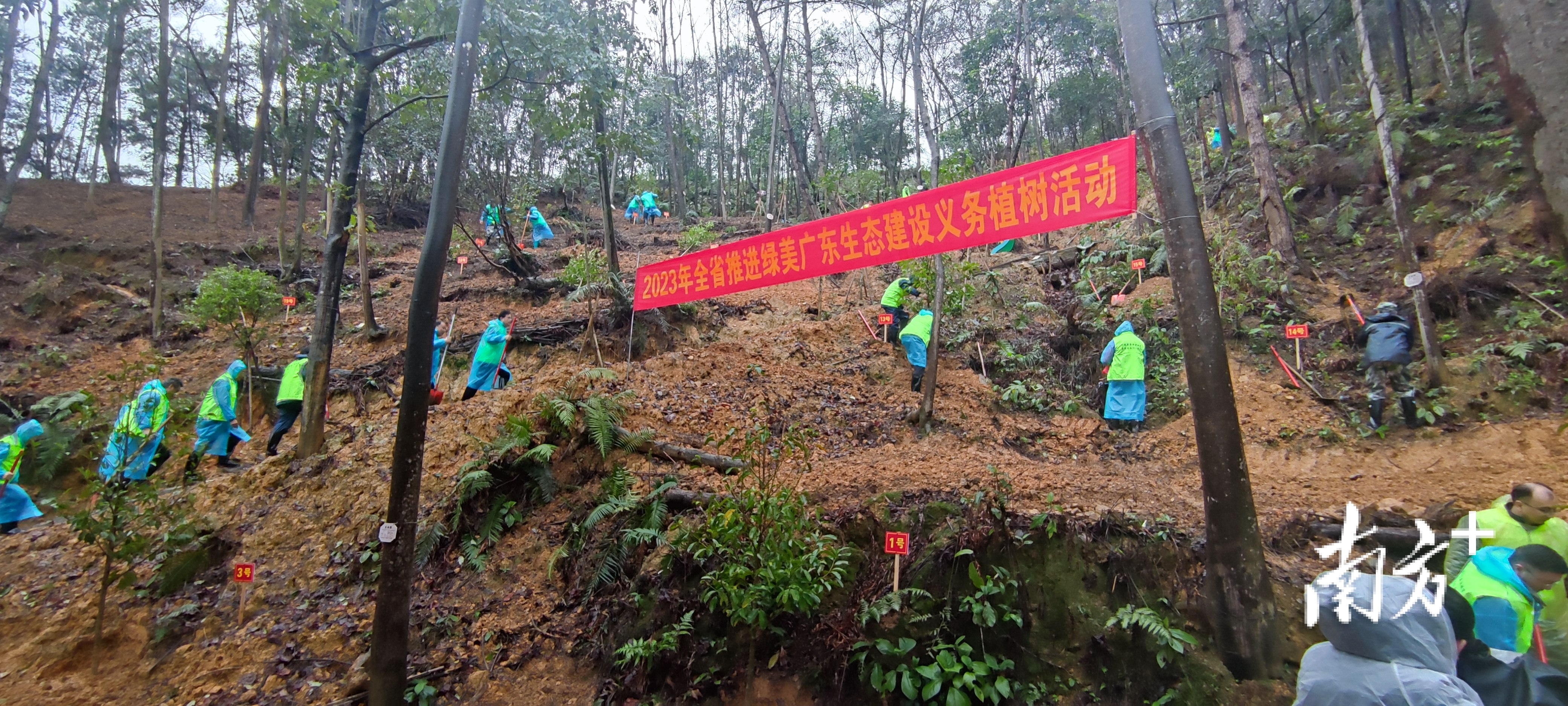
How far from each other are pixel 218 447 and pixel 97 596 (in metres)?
2.22

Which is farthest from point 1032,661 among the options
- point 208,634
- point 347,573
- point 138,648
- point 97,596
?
point 97,596

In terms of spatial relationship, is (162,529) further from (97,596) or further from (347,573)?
(347,573)

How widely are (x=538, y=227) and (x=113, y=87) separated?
→ 1177 centimetres

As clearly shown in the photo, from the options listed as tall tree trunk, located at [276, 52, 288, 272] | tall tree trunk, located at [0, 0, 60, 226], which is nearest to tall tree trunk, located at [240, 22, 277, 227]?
tall tree trunk, located at [276, 52, 288, 272]

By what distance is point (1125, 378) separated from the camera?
7484 millimetres

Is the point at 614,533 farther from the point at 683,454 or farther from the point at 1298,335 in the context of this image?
the point at 1298,335

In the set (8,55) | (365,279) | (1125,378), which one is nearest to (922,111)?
(1125,378)

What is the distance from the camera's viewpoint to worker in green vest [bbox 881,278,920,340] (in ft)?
31.1

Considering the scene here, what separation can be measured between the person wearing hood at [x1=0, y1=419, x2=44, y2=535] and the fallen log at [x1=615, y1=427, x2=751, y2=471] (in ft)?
20.9

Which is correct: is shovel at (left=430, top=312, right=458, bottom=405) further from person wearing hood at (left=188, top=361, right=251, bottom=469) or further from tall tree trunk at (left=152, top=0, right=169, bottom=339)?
tall tree trunk at (left=152, top=0, right=169, bottom=339)

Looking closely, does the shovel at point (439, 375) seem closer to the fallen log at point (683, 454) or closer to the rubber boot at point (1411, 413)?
the fallen log at point (683, 454)

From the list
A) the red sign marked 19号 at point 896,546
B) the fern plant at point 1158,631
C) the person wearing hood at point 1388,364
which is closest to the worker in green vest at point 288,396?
the red sign marked 19号 at point 896,546

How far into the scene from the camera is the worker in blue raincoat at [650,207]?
2036 cm

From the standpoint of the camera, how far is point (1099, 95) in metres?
17.8
